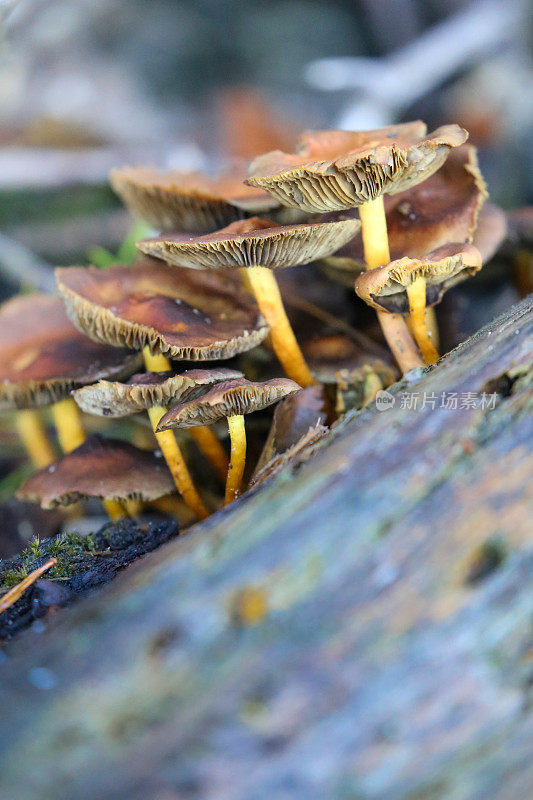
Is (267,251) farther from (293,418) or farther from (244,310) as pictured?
(293,418)

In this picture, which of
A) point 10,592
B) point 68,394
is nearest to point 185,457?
point 68,394

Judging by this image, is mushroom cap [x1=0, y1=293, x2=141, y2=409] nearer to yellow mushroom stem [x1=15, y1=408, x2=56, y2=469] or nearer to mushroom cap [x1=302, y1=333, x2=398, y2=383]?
yellow mushroom stem [x1=15, y1=408, x2=56, y2=469]

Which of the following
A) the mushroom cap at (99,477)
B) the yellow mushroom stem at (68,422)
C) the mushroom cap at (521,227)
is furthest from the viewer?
the mushroom cap at (521,227)

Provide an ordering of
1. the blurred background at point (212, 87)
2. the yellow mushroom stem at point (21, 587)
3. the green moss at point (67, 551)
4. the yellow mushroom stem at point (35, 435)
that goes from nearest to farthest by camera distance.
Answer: the yellow mushroom stem at point (21, 587), the green moss at point (67, 551), the yellow mushroom stem at point (35, 435), the blurred background at point (212, 87)

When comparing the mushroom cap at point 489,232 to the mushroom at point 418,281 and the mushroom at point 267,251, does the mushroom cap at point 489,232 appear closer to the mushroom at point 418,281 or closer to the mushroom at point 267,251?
the mushroom at point 418,281

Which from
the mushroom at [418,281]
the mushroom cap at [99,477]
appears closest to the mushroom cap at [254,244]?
the mushroom at [418,281]

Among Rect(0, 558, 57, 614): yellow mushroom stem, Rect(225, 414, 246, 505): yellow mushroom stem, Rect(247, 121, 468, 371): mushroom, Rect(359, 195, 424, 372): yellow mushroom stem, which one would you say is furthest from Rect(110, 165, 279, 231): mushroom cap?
Rect(0, 558, 57, 614): yellow mushroom stem
